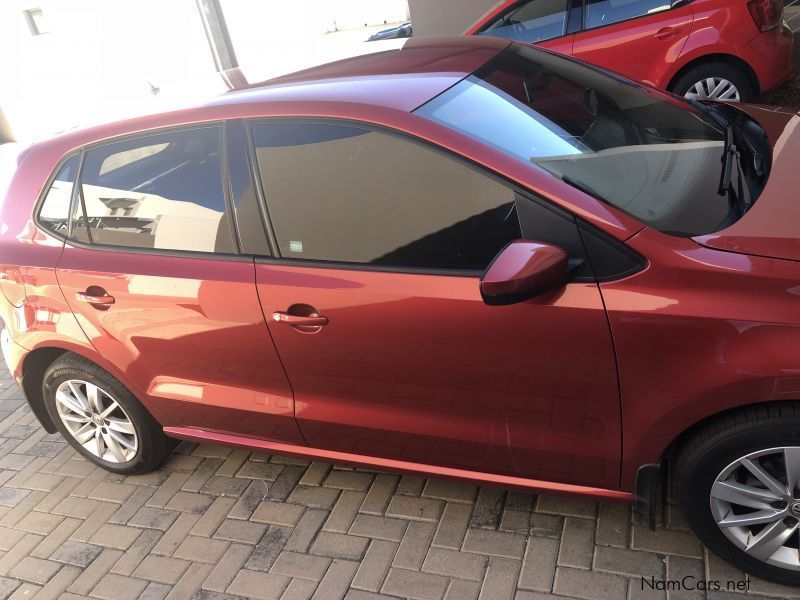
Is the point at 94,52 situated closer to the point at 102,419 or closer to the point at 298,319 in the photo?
the point at 102,419

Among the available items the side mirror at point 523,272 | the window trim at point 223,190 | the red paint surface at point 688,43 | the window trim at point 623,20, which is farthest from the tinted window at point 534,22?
the side mirror at point 523,272

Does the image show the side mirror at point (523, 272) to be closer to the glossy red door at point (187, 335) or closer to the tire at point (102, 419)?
the glossy red door at point (187, 335)

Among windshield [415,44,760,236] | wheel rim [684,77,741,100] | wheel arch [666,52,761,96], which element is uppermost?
windshield [415,44,760,236]

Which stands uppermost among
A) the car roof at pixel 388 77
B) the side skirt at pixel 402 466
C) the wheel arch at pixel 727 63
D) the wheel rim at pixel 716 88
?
the car roof at pixel 388 77

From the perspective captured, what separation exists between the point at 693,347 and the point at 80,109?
14.3m

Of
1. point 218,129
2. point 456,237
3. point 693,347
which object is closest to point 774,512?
point 693,347

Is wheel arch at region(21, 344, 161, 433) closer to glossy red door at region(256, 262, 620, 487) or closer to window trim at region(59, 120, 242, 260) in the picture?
window trim at region(59, 120, 242, 260)

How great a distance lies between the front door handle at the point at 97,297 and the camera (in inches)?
121

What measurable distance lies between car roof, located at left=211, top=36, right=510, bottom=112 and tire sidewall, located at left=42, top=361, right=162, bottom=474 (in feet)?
4.60

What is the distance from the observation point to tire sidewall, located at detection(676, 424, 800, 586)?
7.07 feet

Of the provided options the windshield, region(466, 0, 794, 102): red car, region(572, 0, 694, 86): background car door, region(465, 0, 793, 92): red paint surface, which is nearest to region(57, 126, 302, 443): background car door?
the windshield

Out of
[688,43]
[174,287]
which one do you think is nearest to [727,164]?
[174,287]

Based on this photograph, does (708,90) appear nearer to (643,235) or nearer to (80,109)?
(643,235)

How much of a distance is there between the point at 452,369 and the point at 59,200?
1920mm
